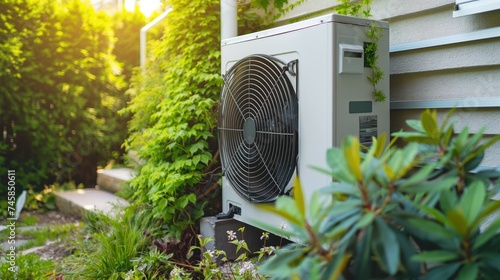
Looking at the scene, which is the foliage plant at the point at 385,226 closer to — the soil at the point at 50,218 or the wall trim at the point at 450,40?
the wall trim at the point at 450,40

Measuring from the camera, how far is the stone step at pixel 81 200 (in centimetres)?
413

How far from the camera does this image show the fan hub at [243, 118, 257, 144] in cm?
226

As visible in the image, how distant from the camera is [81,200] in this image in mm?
4395

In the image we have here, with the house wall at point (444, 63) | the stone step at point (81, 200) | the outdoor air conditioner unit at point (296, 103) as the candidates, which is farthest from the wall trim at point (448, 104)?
the stone step at point (81, 200)

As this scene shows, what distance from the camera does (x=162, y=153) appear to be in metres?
2.82

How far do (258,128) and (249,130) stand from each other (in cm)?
7

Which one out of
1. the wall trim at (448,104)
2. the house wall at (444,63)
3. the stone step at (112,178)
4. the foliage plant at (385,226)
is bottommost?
the stone step at (112,178)

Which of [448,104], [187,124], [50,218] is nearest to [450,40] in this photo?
[448,104]

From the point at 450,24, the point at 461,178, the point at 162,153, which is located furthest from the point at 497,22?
the point at 162,153

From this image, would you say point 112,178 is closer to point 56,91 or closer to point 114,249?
point 56,91

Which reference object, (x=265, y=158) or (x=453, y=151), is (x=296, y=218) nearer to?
(x=453, y=151)

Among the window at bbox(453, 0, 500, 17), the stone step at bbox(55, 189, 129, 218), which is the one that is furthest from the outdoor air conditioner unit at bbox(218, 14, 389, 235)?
the stone step at bbox(55, 189, 129, 218)

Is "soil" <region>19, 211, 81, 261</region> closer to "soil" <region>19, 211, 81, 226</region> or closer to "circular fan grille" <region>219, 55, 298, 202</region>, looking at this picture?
"soil" <region>19, 211, 81, 226</region>

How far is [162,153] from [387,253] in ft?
6.63
